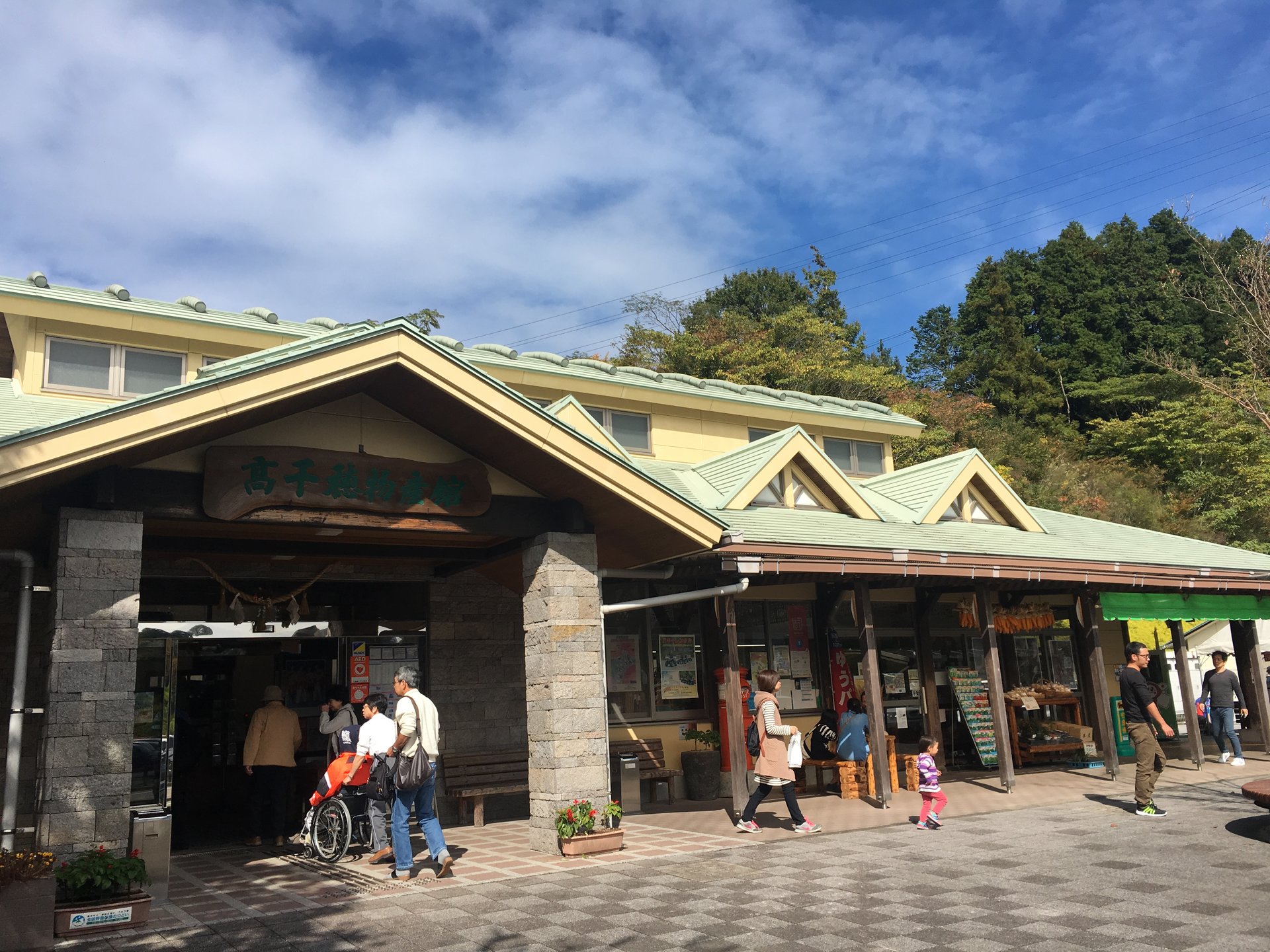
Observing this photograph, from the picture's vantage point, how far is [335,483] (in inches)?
342

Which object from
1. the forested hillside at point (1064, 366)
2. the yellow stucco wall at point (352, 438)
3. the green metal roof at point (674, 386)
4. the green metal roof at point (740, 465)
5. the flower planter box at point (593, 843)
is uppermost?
the forested hillside at point (1064, 366)

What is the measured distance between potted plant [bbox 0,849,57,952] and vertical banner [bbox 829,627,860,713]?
10.6 metres

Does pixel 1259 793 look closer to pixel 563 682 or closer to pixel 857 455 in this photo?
pixel 563 682

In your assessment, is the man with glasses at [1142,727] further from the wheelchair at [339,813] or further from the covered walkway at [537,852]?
the wheelchair at [339,813]

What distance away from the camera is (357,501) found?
8781 mm

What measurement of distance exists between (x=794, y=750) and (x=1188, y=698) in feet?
28.8

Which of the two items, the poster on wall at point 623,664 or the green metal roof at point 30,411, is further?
the poster on wall at point 623,664

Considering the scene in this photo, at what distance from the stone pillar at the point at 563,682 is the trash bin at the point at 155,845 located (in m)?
3.37

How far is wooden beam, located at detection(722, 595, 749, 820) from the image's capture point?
431 inches

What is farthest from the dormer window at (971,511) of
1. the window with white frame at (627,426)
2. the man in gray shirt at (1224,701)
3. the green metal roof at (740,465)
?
the window with white frame at (627,426)

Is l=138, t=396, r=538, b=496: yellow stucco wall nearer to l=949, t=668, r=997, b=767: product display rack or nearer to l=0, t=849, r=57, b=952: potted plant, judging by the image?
l=0, t=849, r=57, b=952: potted plant

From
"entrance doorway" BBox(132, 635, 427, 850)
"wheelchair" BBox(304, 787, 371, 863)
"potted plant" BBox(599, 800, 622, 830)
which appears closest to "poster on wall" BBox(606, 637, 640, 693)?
"entrance doorway" BBox(132, 635, 427, 850)

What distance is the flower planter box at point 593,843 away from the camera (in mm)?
9070

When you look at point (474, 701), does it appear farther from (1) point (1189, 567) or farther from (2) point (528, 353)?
(1) point (1189, 567)
